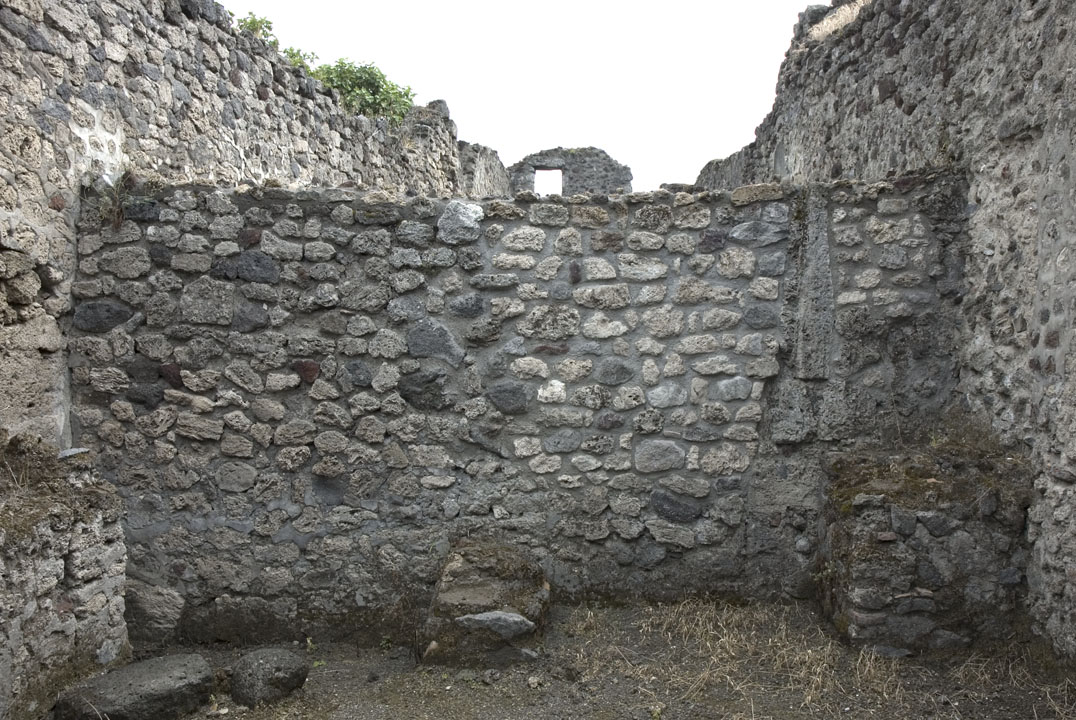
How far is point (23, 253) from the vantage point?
4.11 metres

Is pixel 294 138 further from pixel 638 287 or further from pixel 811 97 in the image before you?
pixel 811 97

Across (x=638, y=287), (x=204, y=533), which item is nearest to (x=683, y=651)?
(x=638, y=287)

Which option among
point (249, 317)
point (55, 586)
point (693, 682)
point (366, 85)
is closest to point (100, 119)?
point (249, 317)

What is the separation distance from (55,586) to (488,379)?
2290 millimetres

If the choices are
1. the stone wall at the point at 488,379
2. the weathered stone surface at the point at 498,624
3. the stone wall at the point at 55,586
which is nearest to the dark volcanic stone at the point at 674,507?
the stone wall at the point at 488,379

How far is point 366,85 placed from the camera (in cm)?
1108

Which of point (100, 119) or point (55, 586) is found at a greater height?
point (100, 119)

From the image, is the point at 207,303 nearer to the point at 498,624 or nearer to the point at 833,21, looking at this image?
the point at 498,624

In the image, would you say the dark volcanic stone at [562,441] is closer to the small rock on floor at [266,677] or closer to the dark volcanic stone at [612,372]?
the dark volcanic stone at [612,372]

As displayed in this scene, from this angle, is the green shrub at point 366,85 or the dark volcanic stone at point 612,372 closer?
the dark volcanic stone at point 612,372

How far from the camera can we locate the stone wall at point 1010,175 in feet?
12.2

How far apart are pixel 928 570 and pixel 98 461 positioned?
438cm

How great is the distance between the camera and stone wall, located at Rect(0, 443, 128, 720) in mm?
3330

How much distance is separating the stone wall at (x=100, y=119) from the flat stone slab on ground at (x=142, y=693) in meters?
1.38
